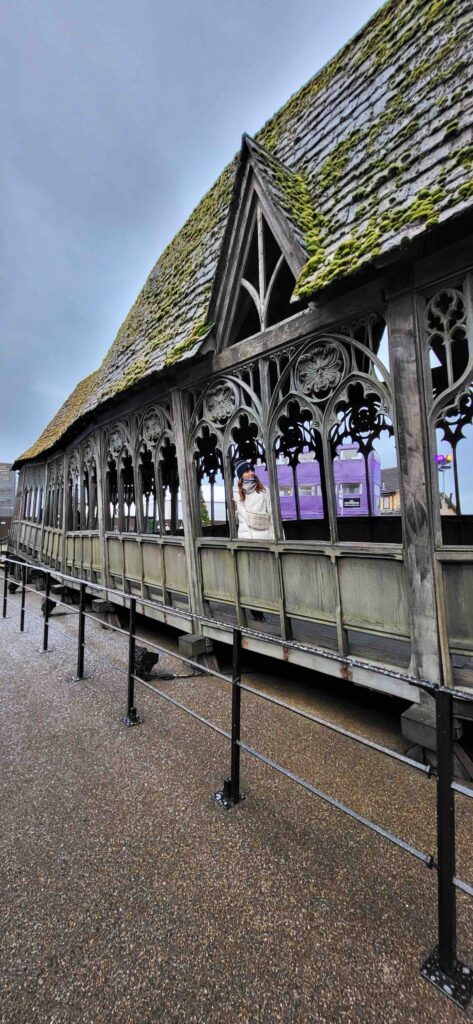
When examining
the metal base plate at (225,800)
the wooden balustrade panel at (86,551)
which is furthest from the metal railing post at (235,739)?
the wooden balustrade panel at (86,551)

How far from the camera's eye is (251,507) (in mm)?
5359

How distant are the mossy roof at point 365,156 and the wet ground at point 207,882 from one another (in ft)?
13.5

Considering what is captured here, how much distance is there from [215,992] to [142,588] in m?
5.88

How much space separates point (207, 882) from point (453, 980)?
1.20 metres

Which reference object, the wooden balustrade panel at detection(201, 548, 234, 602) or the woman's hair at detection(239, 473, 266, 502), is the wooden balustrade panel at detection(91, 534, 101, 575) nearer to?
the wooden balustrade panel at detection(201, 548, 234, 602)

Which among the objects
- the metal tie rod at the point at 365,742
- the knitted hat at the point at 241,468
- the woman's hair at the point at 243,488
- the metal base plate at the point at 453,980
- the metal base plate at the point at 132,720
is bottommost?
the metal base plate at the point at 453,980

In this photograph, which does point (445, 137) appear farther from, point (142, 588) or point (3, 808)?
point (142, 588)

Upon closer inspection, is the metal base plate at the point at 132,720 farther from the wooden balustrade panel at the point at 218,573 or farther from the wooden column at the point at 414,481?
the wooden column at the point at 414,481

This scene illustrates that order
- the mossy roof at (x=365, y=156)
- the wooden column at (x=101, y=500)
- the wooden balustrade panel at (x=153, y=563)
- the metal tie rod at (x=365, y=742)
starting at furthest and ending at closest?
the wooden column at (x=101, y=500) < the wooden balustrade panel at (x=153, y=563) < the mossy roof at (x=365, y=156) < the metal tie rod at (x=365, y=742)

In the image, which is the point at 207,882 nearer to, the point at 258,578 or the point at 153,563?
the point at 258,578

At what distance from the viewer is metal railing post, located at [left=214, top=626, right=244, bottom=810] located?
112 inches

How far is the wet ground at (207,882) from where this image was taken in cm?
175

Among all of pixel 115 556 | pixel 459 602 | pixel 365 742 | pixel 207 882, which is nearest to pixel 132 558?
pixel 115 556

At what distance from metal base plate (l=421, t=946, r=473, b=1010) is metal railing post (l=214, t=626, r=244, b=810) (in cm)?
138
